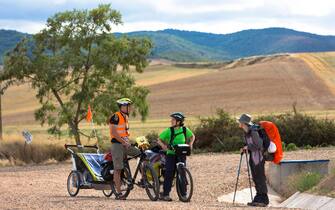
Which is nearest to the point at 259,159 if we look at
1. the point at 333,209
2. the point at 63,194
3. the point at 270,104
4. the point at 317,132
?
the point at 333,209

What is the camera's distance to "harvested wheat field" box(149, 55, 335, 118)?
67.4 meters

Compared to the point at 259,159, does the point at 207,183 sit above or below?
below

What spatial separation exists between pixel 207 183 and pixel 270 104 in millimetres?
47643

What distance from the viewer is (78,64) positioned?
32.4 m

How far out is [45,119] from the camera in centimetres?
3294

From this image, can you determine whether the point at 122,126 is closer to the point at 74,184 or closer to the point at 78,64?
the point at 74,184

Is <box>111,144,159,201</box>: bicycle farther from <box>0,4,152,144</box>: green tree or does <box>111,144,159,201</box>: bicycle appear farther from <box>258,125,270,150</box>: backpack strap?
<box>0,4,152,144</box>: green tree

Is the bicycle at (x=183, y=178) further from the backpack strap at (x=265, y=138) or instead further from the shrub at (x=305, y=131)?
the shrub at (x=305, y=131)

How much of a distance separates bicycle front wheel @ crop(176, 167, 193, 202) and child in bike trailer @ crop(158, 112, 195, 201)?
0.82 ft

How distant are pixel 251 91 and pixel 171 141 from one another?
2509 inches

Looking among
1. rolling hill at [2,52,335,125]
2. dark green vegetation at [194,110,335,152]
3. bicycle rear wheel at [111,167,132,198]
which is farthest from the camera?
rolling hill at [2,52,335,125]

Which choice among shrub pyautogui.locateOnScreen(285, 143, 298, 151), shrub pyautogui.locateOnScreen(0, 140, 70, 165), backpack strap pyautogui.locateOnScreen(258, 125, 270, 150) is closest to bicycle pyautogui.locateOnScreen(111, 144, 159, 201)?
backpack strap pyautogui.locateOnScreen(258, 125, 270, 150)

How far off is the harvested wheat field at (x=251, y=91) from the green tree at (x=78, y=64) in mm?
29394

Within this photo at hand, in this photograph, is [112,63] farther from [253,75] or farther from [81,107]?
[253,75]
